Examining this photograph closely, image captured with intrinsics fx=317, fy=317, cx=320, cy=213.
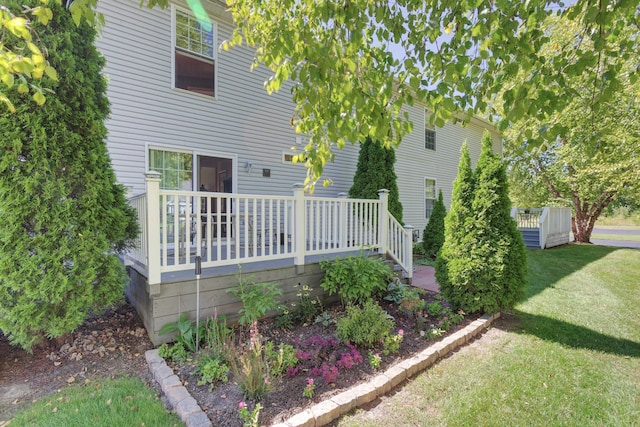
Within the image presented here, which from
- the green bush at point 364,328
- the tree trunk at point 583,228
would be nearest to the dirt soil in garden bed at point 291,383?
the green bush at point 364,328

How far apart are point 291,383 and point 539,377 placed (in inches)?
90.6

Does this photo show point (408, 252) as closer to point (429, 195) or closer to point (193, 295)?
point (193, 295)

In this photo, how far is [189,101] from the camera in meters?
6.30

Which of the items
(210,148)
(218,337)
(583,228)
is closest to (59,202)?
(218,337)

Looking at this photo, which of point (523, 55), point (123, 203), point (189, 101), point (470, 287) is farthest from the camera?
point (189, 101)

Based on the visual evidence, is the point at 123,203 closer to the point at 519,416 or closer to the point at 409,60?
the point at 409,60

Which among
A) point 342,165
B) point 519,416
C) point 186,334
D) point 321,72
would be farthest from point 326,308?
point 342,165

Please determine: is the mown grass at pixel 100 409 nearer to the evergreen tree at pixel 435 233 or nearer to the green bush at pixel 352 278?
the green bush at pixel 352 278

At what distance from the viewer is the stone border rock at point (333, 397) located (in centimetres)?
227

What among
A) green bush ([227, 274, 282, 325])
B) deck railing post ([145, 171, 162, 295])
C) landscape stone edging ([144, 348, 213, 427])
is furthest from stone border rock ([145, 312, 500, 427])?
green bush ([227, 274, 282, 325])

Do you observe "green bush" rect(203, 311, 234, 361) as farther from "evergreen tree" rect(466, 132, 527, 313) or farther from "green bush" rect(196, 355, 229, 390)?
"evergreen tree" rect(466, 132, 527, 313)

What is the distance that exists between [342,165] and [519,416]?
7.43m

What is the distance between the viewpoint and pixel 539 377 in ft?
9.69

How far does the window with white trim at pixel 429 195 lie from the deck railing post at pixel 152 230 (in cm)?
1024
